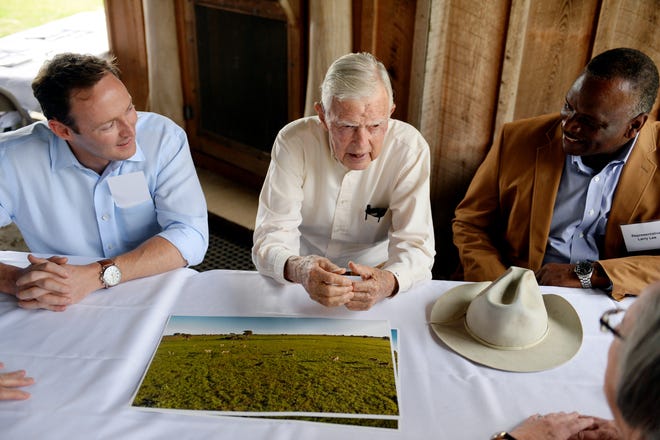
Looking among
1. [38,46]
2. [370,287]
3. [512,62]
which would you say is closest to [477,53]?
[512,62]

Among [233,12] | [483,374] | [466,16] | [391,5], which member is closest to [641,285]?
[483,374]

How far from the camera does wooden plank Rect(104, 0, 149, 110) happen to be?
4.17m

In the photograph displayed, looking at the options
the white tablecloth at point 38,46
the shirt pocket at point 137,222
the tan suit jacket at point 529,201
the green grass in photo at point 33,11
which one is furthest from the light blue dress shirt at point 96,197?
the green grass in photo at point 33,11

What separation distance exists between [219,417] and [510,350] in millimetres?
732

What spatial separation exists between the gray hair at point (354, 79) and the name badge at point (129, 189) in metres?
0.69

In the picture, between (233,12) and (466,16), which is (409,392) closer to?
(466,16)

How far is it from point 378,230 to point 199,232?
2.21ft

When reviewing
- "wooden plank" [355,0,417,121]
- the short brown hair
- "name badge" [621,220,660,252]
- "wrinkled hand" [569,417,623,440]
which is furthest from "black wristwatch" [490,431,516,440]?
"wooden plank" [355,0,417,121]

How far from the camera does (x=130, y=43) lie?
4.28 metres

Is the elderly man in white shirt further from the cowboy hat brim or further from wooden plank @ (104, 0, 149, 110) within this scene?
wooden plank @ (104, 0, 149, 110)

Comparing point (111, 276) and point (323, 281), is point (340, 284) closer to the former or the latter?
point (323, 281)

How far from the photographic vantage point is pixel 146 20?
3965 mm

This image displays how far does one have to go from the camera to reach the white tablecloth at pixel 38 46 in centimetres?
381

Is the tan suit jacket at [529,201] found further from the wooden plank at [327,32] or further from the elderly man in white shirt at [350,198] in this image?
the wooden plank at [327,32]
